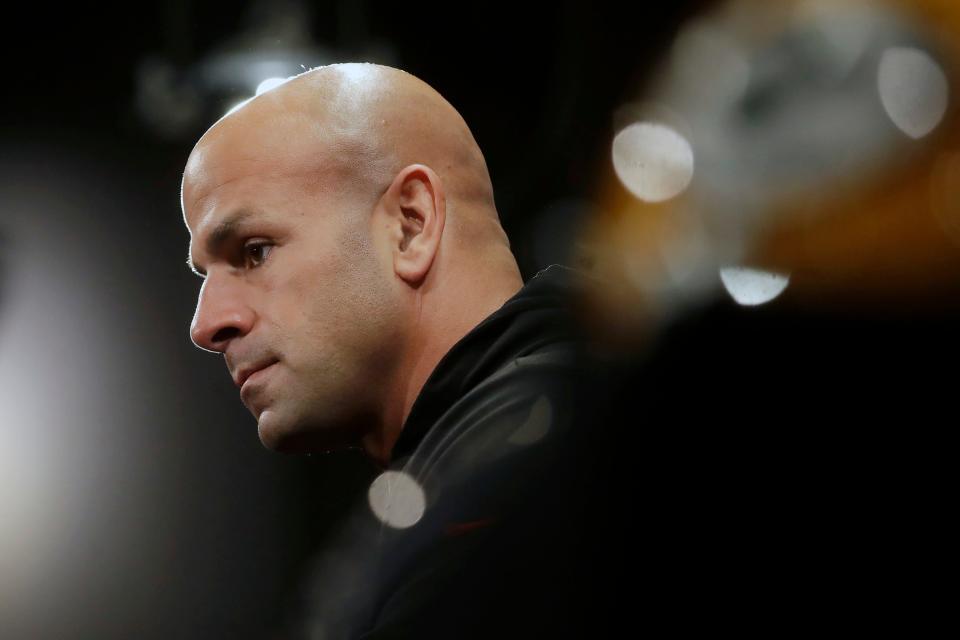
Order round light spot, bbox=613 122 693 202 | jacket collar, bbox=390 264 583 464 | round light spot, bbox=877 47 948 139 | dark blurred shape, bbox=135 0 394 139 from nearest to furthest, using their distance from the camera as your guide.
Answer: round light spot, bbox=877 47 948 139
jacket collar, bbox=390 264 583 464
round light spot, bbox=613 122 693 202
dark blurred shape, bbox=135 0 394 139

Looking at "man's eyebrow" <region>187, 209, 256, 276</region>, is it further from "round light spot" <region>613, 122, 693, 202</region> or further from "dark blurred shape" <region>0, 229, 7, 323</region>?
"dark blurred shape" <region>0, 229, 7, 323</region>

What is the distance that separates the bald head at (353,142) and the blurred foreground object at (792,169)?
21 centimetres

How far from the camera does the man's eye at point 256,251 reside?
1.29m

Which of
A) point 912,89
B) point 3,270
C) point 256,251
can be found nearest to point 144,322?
point 3,270

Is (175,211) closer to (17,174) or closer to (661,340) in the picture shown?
(17,174)

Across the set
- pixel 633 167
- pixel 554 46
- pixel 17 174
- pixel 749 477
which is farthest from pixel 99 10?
pixel 749 477

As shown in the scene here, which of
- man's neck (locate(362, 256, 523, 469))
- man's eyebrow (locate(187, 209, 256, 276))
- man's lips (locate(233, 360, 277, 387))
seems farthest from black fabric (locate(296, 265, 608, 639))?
man's eyebrow (locate(187, 209, 256, 276))

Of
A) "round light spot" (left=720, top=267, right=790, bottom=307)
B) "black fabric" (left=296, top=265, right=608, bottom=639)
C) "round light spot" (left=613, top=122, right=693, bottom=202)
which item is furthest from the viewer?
"round light spot" (left=613, top=122, right=693, bottom=202)

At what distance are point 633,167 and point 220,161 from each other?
0.69 meters

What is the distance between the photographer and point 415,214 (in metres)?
1.31

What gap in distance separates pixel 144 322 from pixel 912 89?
154cm

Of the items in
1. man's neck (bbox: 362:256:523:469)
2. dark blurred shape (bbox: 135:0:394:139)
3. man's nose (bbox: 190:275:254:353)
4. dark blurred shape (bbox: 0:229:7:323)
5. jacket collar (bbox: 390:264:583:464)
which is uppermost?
dark blurred shape (bbox: 135:0:394:139)

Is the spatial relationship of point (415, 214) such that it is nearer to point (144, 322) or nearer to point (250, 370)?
point (250, 370)

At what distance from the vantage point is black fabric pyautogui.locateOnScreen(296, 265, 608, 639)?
2.66ft
